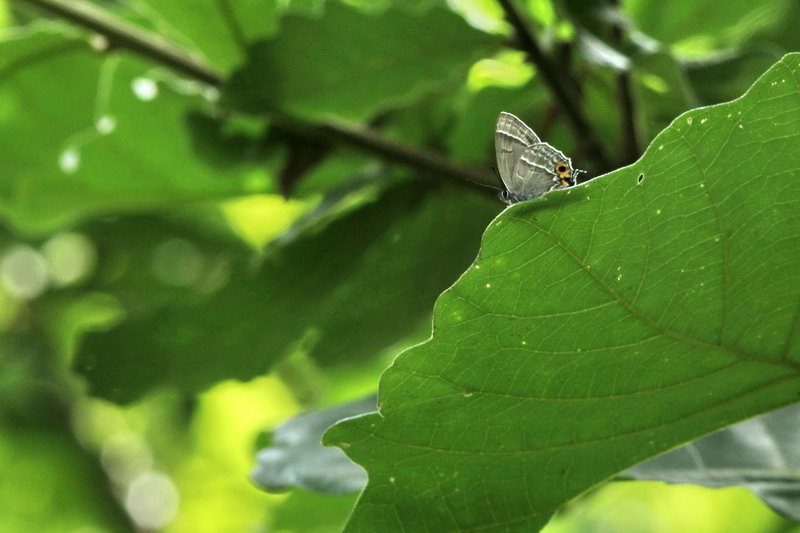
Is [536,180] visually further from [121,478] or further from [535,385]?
[121,478]

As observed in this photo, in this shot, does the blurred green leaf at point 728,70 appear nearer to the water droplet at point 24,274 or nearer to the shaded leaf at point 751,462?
the shaded leaf at point 751,462

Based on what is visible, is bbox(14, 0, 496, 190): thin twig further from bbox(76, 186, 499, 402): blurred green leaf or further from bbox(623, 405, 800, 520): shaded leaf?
bbox(623, 405, 800, 520): shaded leaf

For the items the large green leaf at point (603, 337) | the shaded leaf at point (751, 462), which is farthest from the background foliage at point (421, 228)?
the shaded leaf at point (751, 462)

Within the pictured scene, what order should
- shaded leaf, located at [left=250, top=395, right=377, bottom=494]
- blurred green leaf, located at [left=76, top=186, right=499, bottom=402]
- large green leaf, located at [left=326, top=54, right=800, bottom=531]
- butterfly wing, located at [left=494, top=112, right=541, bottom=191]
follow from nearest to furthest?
large green leaf, located at [left=326, top=54, right=800, bottom=531] → butterfly wing, located at [left=494, top=112, right=541, bottom=191] → shaded leaf, located at [left=250, top=395, right=377, bottom=494] → blurred green leaf, located at [left=76, top=186, right=499, bottom=402]

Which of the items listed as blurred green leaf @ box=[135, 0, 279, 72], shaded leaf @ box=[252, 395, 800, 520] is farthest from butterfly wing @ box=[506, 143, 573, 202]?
blurred green leaf @ box=[135, 0, 279, 72]

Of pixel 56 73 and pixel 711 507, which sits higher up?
pixel 56 73

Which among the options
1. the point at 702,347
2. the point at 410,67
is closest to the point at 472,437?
the point at 702,347
